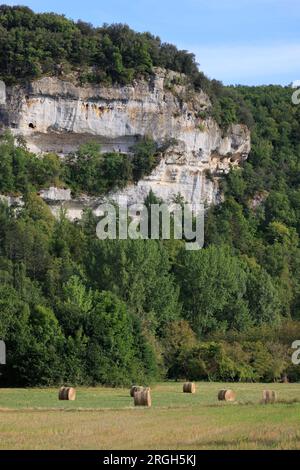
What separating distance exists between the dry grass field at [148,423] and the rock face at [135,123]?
6759cm

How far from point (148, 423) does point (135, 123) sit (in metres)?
87.1

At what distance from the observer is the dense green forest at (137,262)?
56594 millimetres

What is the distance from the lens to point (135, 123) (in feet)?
381

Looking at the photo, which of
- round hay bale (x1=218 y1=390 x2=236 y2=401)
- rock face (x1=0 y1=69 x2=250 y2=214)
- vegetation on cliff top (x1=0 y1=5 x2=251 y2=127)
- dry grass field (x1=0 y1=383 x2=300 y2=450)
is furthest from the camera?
vegetation on cliff top (x1=0 y1=5 x2=251 y2=127)

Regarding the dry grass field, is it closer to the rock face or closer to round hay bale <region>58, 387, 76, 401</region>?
round hay bale <region>58, 387, 76, 401</region>

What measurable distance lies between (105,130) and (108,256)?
114ft

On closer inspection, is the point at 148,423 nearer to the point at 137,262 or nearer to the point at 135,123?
the point at 137,262

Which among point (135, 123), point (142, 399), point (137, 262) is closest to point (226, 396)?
point (142, 399)

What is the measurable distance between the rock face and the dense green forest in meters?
1.49

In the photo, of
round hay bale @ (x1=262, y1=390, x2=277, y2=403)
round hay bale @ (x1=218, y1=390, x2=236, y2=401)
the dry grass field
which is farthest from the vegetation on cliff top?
round hay bale @ (x1=262, y1=390, x2=277, y2=403)

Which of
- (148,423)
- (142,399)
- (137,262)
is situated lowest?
A: (137,262)

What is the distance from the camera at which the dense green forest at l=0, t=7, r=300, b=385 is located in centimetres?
5659
